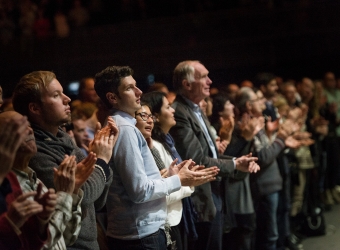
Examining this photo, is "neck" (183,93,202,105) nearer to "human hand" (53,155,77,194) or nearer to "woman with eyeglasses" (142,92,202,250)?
"woman with eyeglasses" (142,92,202,250)

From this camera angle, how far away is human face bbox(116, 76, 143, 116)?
3436 mm

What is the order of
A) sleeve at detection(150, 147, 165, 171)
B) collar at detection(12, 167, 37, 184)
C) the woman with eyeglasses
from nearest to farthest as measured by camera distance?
collar at detection(12, 167, 37, 184)
sleeve at detection(150, 147, 165, 171)
the woman with eyeglasses

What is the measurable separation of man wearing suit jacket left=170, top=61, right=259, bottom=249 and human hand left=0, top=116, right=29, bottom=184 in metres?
2.09

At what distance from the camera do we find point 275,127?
544cm

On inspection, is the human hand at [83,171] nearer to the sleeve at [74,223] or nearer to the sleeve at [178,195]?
the sleeve at [74,223]

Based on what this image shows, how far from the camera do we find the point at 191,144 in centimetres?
425

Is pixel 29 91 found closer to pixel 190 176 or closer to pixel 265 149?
pixel 190 176

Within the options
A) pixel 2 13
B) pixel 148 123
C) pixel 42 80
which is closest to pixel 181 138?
pixel 148 123

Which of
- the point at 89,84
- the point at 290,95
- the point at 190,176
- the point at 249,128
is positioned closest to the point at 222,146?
the point at 249,128

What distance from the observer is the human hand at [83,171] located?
263 cm

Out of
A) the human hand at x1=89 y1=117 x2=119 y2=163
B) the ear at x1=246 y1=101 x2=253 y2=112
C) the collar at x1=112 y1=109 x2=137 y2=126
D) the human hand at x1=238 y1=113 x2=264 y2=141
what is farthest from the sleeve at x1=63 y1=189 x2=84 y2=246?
the ear at x1=246 y1=101 x2=253 y2=112

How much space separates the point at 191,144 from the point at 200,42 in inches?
237

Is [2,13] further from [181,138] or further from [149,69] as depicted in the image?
[181,138]

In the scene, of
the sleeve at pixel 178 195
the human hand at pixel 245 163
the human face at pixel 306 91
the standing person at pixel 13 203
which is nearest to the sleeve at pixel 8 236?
the standing person at pixel 13 203
